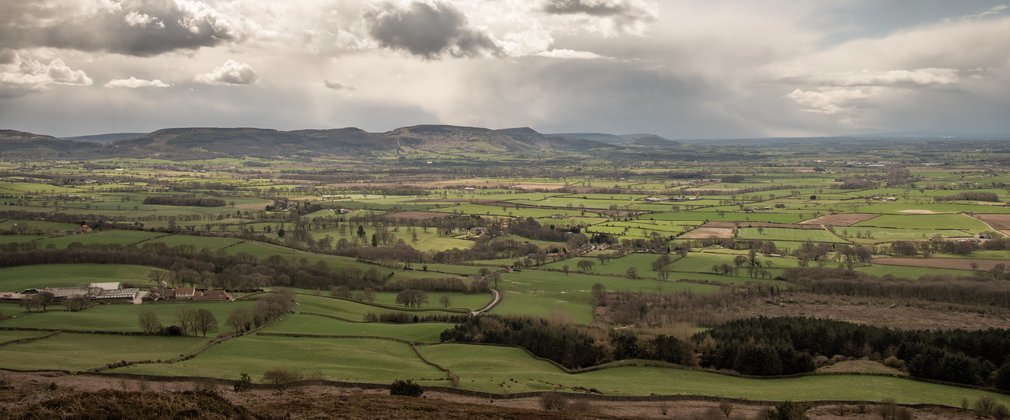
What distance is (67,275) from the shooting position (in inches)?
3629

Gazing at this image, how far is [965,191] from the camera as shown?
18338 centimetres

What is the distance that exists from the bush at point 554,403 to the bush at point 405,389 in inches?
317

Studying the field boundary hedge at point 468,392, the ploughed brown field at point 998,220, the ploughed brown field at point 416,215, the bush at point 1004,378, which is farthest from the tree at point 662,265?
the ploughed brown field at point 416,215

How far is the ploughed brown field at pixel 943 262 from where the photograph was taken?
96125 mm

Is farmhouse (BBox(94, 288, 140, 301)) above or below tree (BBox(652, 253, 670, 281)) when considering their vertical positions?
above

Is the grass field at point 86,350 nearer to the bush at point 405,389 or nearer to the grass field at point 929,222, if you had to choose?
the bush at point 405,389

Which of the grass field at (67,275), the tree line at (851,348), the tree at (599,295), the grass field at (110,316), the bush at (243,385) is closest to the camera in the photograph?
the bush at (243,385)

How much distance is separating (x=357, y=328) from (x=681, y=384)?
34.2 m

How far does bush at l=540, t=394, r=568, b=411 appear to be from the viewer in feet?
145

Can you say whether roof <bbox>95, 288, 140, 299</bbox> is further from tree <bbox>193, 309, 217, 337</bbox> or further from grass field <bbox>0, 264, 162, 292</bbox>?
tree <bbox>193, 309, 217, 337</bbox>

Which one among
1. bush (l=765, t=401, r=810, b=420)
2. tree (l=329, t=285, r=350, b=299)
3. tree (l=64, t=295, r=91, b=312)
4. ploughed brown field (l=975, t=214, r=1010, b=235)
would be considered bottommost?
tree (l=329, t=285, r=350, b=299)

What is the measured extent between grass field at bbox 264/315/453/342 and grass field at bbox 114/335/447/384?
298cm

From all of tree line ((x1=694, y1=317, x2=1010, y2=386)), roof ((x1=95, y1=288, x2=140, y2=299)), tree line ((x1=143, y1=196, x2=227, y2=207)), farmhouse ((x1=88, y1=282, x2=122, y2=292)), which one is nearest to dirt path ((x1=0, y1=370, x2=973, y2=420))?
tree line ((x1=694, y1=317, x2=1010, y2=386))

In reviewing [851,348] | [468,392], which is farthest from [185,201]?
[851,348]
